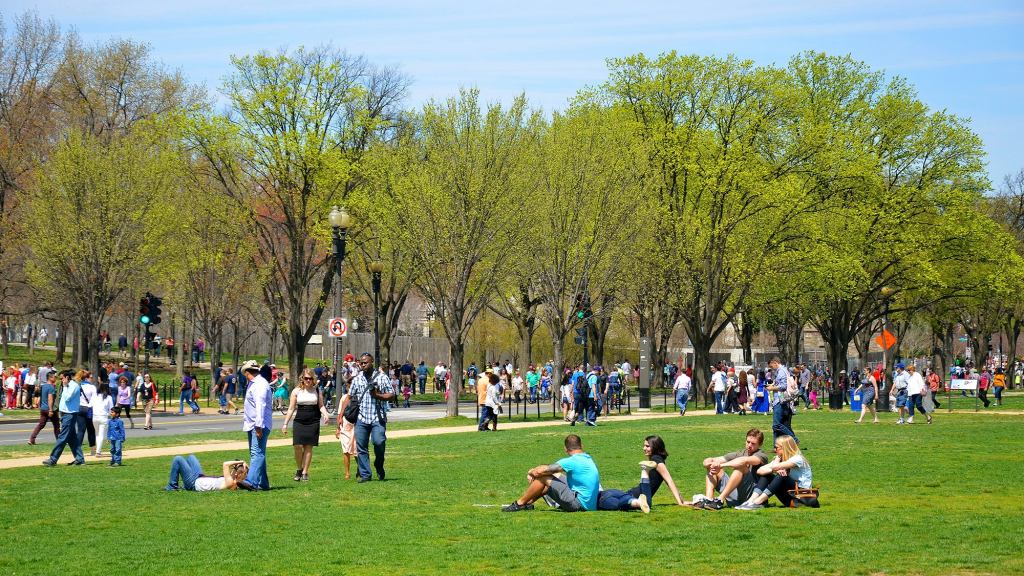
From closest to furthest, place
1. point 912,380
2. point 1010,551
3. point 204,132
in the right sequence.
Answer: point 1010,551
point 912,380
point 204,132

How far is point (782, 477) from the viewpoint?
48.2 feet

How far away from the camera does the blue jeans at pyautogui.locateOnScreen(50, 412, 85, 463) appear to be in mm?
20938

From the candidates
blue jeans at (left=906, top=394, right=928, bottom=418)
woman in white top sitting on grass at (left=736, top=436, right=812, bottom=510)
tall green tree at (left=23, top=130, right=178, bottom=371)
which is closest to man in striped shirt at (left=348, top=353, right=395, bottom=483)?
woman in white top sitting on grass at (left=736, top=436, right=812, bottom=510)

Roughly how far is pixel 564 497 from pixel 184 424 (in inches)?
980

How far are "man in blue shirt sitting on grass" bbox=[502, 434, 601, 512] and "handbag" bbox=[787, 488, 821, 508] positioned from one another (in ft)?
7.55

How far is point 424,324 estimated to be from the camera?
343ft

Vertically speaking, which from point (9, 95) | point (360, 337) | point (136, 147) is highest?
point (9, 95)

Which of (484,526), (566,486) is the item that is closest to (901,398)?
(566,486)

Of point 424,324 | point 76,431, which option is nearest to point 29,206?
point 76,431

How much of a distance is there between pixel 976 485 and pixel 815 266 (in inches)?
1357

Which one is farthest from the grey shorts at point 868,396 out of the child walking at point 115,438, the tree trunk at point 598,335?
the tree trunk at point 598,335

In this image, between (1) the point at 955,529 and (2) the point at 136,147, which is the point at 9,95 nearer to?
(2) the point at 136,147

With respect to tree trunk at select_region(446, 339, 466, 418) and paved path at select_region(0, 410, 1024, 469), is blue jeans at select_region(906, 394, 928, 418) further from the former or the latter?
tree trunk at select_region(446, 339, 466, 418)

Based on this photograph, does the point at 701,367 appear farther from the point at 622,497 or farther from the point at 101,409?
the point at 622,497
